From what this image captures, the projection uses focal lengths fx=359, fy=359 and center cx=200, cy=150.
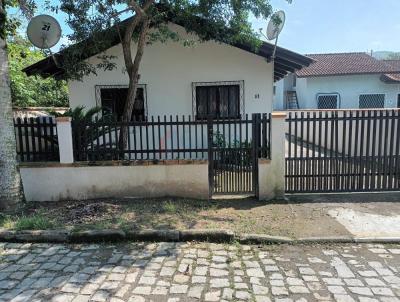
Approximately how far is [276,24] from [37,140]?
5463 millimetres

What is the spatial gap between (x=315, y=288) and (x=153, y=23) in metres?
6.90

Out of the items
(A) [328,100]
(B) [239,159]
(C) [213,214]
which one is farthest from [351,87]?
(C) [213,214]

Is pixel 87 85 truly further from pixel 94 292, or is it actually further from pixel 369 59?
pixel 369 59

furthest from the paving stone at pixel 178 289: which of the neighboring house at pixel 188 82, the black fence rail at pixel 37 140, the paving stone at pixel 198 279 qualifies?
the neighboring house at pixel 188 82

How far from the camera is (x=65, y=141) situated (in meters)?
6.62

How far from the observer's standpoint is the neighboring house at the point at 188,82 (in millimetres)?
9828

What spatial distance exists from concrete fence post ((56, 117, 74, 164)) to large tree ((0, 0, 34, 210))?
80 centimetres

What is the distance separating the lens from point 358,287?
3.64 meters

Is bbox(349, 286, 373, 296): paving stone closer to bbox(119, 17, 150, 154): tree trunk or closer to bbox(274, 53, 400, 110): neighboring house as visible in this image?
bbox(119, 17, 150, 154): tree trunk

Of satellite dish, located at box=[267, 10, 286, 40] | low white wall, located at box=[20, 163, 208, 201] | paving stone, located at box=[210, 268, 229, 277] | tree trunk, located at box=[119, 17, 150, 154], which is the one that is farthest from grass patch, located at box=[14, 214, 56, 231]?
satellite dish, located at box=[267, 10, 286, 40]

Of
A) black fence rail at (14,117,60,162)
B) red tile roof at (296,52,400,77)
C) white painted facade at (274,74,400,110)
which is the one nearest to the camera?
black fence rail at (14,117,60,162)

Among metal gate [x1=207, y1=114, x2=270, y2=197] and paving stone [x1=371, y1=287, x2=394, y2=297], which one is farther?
metal gate [x1=207, y1=114, x2=270, y2=197]

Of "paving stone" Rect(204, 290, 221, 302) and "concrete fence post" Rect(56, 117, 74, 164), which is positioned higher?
"concrete fence post" Rect(56, 117, 74, 164)

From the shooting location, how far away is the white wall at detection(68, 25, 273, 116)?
9.83 m
